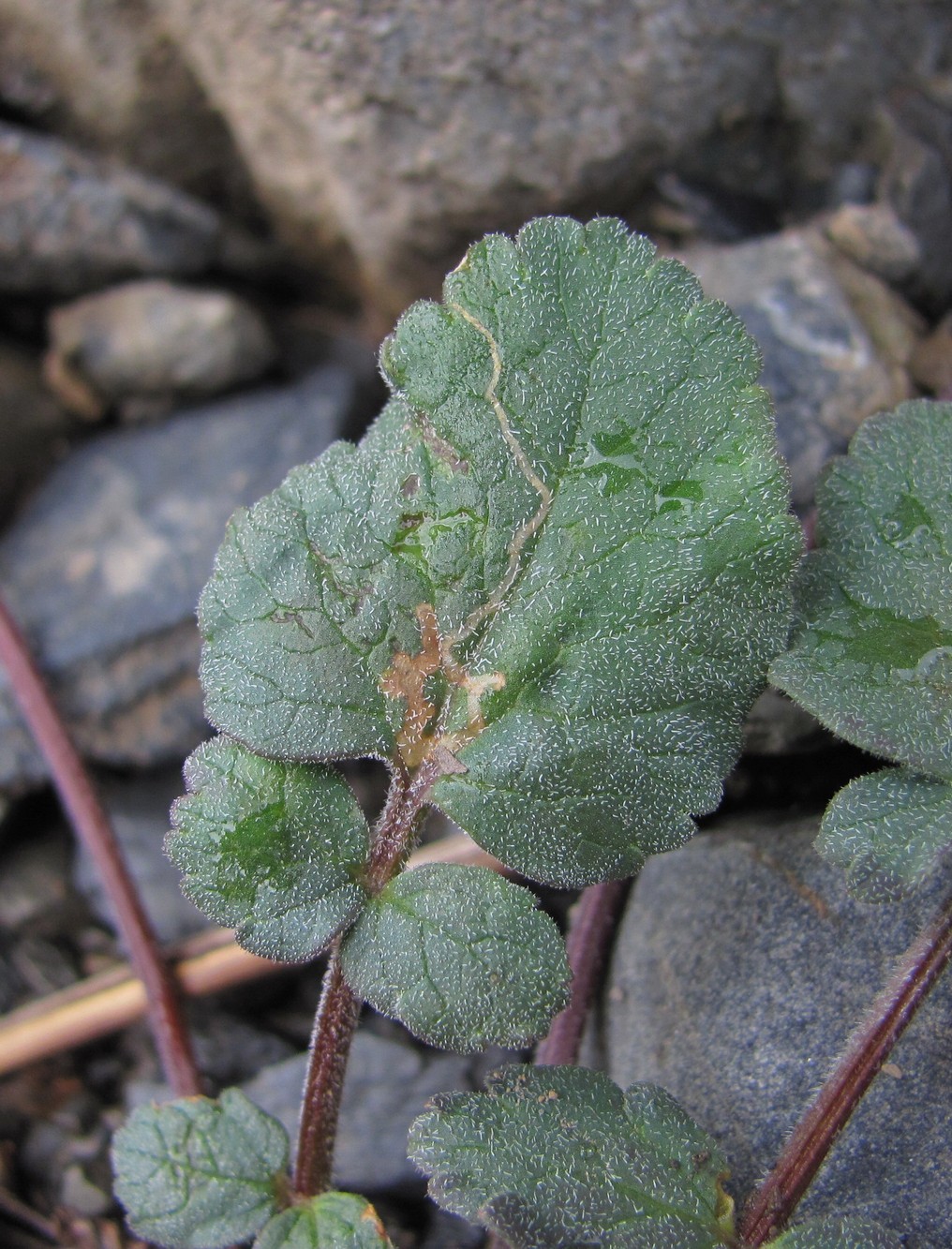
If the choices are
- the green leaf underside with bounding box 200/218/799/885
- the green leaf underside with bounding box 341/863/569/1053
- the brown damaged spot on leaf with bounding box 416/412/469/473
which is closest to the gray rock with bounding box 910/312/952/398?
the green leaf underside with bounding box 200/218/799/885

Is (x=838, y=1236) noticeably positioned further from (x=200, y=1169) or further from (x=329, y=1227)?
(x=200, y=1169)

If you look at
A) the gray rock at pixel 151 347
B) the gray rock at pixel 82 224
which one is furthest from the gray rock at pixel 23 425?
the gray rock at pixel 82 224

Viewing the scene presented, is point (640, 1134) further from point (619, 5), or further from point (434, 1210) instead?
point (619, 5)

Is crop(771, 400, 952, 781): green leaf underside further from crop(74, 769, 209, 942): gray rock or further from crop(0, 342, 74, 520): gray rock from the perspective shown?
crop(0, 342, 74, 520): gray rock

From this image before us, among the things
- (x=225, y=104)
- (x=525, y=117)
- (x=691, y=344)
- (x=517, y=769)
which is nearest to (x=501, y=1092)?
(x=517, y=769)

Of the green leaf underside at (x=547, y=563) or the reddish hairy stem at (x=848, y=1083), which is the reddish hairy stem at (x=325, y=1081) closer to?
the green leaf underside at (x=547, y=563)
